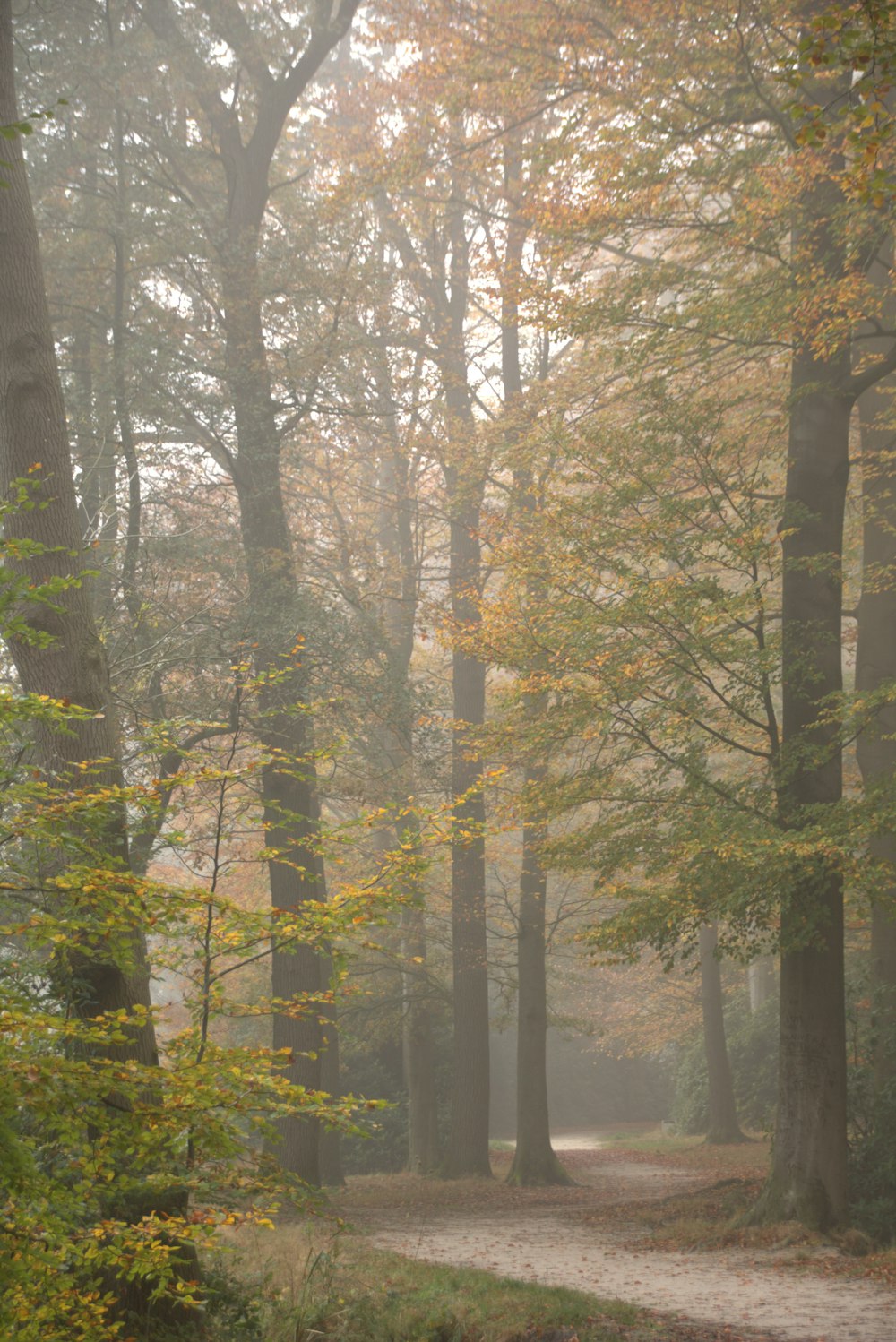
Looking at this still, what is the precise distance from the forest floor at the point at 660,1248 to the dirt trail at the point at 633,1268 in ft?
0.05

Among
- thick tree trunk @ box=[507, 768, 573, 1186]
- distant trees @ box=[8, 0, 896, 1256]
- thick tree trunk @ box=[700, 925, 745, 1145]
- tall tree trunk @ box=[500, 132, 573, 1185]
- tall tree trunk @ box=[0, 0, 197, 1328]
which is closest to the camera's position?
tall tree trunk @ box=[0, 0, 197, 1328]

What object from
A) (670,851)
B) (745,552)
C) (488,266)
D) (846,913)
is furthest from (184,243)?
(846,913)

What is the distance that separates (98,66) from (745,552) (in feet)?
30.1

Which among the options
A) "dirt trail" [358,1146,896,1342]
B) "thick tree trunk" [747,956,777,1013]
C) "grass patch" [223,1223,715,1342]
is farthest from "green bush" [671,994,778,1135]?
"grass patch" [223,1223,715,1342]

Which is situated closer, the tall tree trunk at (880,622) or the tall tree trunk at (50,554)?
the tall tree trunk at (50,554)

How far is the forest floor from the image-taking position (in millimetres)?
7055

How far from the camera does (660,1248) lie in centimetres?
1005

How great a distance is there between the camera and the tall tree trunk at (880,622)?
11070 mm

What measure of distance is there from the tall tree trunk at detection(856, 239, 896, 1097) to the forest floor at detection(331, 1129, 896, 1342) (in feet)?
7.57

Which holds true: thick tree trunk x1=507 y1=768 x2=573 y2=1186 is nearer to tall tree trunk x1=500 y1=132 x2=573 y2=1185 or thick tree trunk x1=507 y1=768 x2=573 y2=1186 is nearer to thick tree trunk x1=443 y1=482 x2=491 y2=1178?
tall tree trunk x1=500 y1=132 x2=573 y2=1185

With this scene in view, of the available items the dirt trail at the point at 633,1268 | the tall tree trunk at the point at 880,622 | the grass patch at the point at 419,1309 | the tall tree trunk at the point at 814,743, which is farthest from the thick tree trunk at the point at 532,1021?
the grass patch at the point at 419,1309

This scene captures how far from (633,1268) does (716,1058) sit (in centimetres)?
1224

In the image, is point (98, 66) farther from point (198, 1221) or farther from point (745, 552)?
point (198, 1221)

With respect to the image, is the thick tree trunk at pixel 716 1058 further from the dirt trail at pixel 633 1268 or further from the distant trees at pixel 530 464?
the dirt trail at pixel 633 1268
